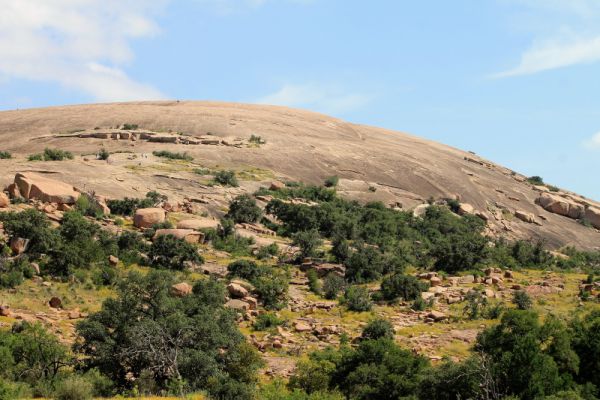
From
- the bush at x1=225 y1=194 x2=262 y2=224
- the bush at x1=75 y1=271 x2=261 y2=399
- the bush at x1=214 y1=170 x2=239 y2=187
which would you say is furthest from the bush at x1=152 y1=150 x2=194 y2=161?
the bush at x1=75 y1=271 x2=261 y2=399

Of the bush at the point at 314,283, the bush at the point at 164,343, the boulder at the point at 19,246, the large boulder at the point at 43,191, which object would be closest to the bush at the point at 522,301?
the bush at the point at 314,283

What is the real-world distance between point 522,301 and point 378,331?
7732mm

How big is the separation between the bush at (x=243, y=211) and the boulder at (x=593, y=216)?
103 feet

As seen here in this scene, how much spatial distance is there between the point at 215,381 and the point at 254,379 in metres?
1.87

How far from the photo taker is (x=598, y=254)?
53.2 metres

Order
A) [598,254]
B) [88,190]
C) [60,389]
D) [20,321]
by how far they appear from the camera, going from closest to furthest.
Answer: [60,389] < [20,321] < [88,190] < [598,254]

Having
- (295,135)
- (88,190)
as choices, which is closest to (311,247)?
(88,190)

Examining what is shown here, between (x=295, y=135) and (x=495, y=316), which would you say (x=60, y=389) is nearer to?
(x=495, y=316)

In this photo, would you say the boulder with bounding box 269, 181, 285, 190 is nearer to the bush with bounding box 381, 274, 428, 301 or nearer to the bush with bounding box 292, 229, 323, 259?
the bush with bounding box 292, 229, 323, 259

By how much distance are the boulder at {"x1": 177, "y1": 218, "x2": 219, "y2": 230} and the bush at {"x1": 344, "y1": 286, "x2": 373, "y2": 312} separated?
1057 cm

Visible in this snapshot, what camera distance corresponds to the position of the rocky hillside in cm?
5181

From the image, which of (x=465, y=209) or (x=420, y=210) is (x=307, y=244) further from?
(x=465, y=209)

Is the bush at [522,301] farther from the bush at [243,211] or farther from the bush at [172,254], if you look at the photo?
the bush at [243,211]

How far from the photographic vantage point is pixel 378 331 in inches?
1078
